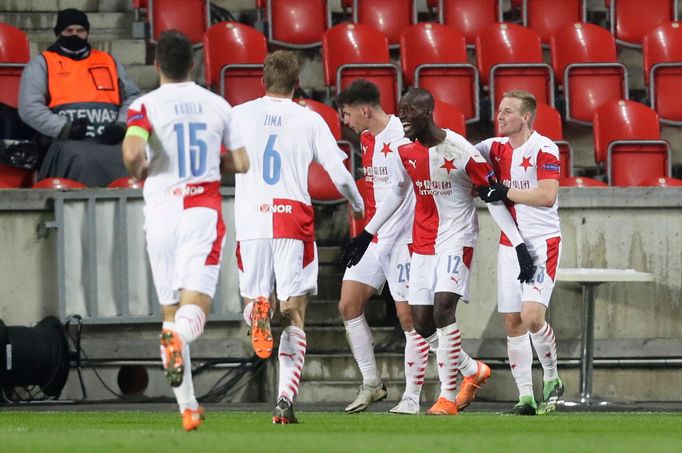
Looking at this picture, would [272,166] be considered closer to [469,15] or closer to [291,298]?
[291,298]

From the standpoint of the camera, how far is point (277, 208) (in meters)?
9.38

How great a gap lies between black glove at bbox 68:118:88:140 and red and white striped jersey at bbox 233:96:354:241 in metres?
4.13

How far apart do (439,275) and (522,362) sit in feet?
3.24

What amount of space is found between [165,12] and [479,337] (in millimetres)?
5061

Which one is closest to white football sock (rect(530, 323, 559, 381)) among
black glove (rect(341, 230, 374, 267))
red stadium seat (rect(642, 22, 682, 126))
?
black glove (rect(341, 230, 374, 267))

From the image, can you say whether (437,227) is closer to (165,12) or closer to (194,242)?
(194,242)

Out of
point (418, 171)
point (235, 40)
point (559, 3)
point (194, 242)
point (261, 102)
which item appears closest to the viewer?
point (194, 242)

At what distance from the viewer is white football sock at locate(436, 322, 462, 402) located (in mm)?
10773

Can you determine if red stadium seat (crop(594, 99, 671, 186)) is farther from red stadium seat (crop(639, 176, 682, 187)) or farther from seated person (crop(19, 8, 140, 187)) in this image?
seated person (crop(19, 8, 140, 187))

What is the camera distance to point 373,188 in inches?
450

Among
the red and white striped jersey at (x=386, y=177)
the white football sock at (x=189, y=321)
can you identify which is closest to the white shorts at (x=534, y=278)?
the red and white striped jersey at (x=386, y=177)

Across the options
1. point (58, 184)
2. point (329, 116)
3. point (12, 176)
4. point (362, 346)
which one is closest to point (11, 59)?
point (12, 176)

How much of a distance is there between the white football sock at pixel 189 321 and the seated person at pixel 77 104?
5.83 meters

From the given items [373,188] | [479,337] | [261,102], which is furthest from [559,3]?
[261,102]
